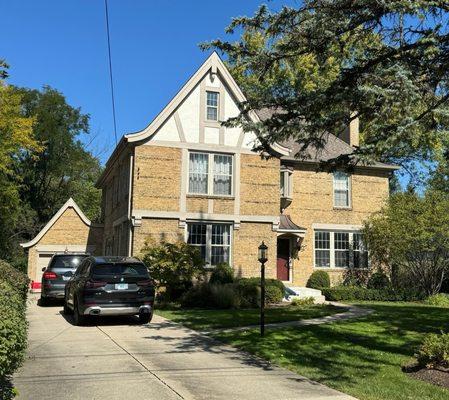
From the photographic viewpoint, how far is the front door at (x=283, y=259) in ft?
84.6

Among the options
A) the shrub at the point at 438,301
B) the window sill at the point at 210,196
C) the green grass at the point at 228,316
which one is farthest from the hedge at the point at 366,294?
the window sill at the point at 210,196

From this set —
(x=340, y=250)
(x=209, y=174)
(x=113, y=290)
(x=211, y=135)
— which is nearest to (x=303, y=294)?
(x=340, y=250)

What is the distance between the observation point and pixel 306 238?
26.1 metres

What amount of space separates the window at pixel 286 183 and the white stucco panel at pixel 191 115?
500 cm

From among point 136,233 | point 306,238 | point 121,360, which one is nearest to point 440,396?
point 121,360

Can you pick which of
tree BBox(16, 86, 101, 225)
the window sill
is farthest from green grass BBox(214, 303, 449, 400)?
tree BBox(16, 86, 101, 225)

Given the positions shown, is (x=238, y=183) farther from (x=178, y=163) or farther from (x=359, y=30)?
(x=359, y=30)

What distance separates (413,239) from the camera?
906 inches

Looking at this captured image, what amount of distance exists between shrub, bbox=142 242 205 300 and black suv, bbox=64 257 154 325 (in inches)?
212

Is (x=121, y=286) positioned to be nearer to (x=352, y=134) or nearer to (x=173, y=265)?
(x=173, y=265)

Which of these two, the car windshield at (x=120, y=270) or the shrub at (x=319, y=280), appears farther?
the shrub at (x=319, y=280)

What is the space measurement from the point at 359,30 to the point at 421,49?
48.9 inches

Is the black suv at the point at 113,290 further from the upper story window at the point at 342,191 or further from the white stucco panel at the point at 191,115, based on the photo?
the upper story window at the point at 342,191

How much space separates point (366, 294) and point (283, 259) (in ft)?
14.4
